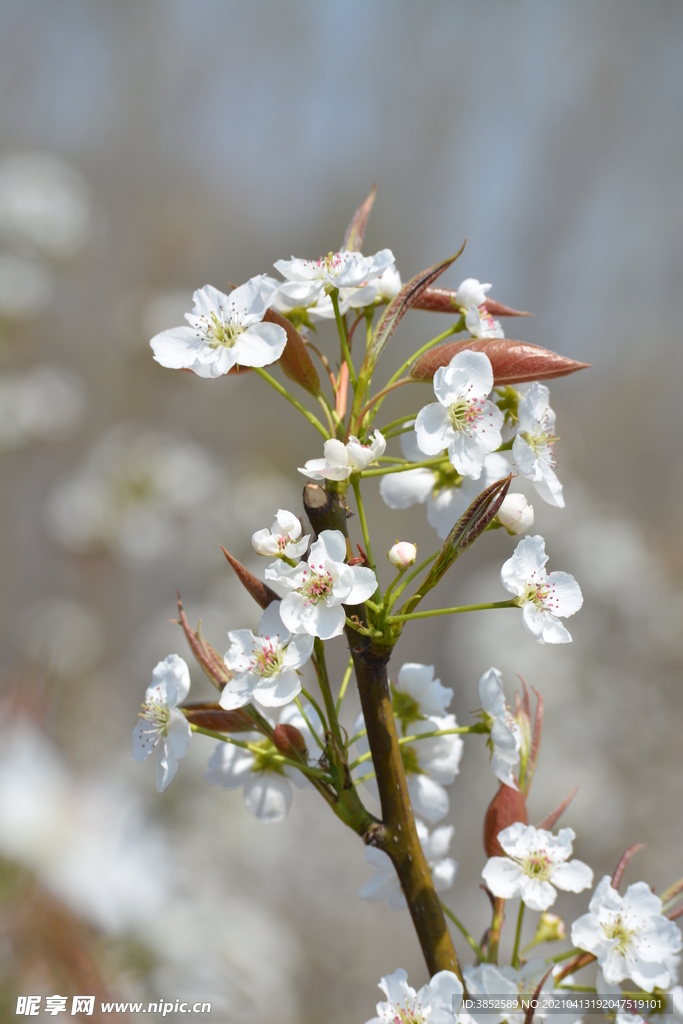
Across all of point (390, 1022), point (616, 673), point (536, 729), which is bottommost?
point (616, 673)

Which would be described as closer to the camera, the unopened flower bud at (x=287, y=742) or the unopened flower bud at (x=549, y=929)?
the unopened flower bud at (x=287, y=742)

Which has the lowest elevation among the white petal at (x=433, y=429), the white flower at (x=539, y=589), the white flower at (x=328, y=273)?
the white flower at (x=539, y=589)

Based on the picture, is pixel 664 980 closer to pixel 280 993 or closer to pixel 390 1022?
pixel 390 1022

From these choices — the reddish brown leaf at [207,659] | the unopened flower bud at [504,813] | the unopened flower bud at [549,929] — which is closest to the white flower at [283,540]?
the reddish brown leaf at [207,659]

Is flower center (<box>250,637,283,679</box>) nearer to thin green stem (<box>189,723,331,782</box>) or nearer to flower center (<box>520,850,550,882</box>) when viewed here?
thin green stem (<box>189,723,331,782</box>)

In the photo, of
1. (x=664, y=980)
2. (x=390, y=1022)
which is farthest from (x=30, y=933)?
(x=664, y=980)

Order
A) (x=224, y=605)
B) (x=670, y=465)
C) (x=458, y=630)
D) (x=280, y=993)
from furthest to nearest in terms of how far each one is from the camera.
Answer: (x=670, y=465) < (x=458, y=630) < (x=224, y=605) < (x=280, y=993)

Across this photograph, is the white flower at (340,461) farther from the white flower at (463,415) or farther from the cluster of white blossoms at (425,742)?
the cluster of white blossoms at (425,742)
